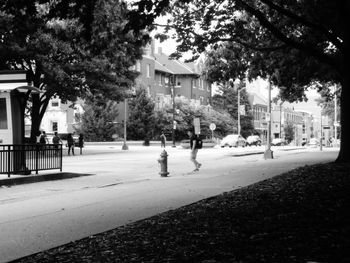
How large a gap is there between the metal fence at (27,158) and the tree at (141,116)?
143 ft

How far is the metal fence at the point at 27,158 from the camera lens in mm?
16578

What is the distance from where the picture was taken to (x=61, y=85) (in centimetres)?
3578

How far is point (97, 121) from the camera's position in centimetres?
5956

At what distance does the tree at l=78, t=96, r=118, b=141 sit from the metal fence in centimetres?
3995

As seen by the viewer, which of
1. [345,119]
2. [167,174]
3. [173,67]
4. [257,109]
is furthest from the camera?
[257,109]

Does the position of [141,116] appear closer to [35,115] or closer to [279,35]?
[35,115]

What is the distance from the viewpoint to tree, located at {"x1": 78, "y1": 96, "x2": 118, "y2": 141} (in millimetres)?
58781

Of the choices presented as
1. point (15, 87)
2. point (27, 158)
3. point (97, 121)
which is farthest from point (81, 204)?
point (97, 121)

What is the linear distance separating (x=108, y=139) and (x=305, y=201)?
52.8m

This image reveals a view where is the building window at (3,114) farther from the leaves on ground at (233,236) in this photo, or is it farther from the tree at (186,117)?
the tree at (186,117)

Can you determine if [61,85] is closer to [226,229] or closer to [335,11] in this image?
[335,11]

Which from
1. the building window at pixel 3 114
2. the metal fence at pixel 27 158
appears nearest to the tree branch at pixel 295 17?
the metal fence at pixel 27 158

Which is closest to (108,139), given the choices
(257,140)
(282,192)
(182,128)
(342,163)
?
(182,128)

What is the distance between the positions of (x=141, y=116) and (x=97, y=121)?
20.0ft
